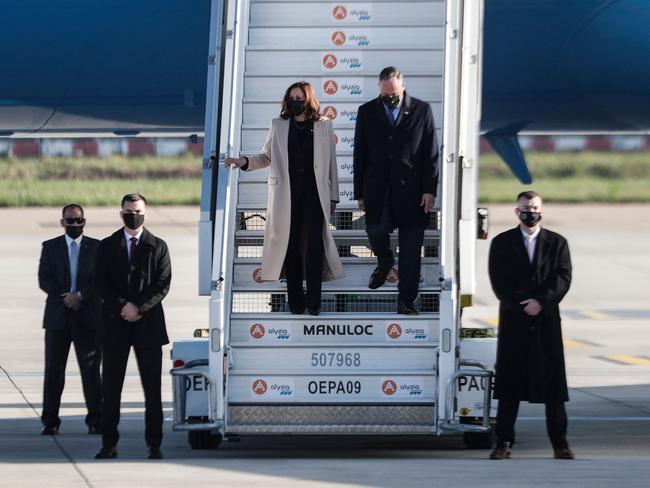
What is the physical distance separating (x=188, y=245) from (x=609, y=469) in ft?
70.2

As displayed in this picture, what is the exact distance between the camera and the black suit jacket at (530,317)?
985 centimetres

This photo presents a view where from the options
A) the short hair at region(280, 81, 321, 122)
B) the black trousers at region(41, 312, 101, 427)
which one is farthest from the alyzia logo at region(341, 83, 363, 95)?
the black trousers at region(41, 312, 101, 427)

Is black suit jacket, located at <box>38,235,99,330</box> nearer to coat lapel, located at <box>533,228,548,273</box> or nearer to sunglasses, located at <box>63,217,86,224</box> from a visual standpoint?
sunglasses, located at <box>63,217,86,224</box>

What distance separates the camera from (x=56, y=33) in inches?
547

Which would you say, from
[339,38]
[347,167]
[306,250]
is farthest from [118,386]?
[339,38]

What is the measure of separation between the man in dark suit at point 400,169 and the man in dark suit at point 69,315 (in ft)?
8.88

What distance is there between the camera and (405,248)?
393 inches

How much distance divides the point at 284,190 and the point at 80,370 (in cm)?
273

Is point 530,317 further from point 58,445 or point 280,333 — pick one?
point 58,445

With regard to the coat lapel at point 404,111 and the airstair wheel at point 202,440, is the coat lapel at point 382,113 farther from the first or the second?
the airstair wheel at point 202,440

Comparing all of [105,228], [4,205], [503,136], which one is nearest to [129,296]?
[503,136]

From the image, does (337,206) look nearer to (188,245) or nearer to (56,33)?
(56,33)

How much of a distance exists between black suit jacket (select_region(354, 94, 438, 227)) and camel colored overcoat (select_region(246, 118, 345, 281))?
0.26 m

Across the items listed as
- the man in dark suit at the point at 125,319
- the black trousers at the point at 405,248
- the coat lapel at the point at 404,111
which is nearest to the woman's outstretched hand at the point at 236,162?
the man in dark suit at the point at 125,319
